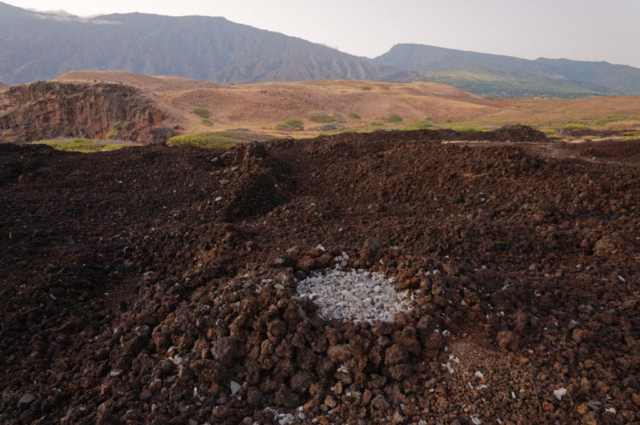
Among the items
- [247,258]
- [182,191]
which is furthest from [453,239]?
[182,191]

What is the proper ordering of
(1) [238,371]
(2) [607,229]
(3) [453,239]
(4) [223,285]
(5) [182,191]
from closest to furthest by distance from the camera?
(1) [238,371]
(4) [223,285]
(3) [453,239]
(2) [607,229]
(5) [182,191]

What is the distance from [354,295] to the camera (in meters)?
3.74

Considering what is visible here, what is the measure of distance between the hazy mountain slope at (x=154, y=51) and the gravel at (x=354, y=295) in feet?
464

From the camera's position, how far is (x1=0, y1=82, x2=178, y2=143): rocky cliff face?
29078mm

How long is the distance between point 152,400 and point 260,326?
0.96 m

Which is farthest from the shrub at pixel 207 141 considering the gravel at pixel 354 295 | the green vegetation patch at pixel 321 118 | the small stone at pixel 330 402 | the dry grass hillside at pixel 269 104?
the small stone at pixel 330 402

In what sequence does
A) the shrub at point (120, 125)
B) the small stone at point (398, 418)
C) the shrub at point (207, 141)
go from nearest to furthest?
the small stone at point (398, 418) → the shrub at point (207, 141) → the shrub at point (120, 125)

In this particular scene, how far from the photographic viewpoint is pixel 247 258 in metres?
5.01

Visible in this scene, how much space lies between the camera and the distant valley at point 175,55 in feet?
413

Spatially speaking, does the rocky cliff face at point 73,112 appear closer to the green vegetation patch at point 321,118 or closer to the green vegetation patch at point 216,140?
the green vegetation patch at point 216,140

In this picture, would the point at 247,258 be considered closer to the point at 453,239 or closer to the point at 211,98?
the point at 453,239

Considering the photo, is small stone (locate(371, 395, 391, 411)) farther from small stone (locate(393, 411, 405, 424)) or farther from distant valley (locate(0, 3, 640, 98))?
distant valley (locate(0, 3, 640, 98))

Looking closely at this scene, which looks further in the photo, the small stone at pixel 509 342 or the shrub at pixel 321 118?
the shrub at pixel 321 118

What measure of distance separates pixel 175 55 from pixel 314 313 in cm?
17402
